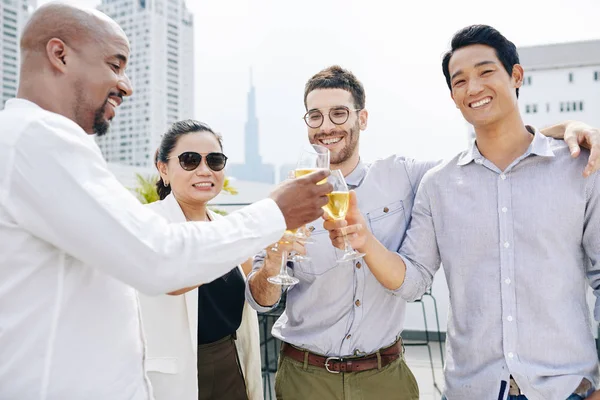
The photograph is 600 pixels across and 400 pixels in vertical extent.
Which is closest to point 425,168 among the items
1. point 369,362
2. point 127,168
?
point 369,362

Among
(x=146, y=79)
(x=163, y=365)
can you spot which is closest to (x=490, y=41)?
(x=163, y=365)

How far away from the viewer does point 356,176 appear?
238 centimetres

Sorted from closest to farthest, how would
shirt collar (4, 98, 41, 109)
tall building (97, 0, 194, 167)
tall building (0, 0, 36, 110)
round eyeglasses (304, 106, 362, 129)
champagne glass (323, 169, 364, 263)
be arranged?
shirt collar (4, 98, 41, 109)
champagne glass (323, 169, 364, 263)
round eyeglasses (304, 106, 362, 129)
tall building (0, 0, 36, 110)
tall building (97, 0, 194, 167)

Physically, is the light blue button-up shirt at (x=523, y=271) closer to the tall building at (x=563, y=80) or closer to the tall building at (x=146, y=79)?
the tall building at (x=563, y=80)

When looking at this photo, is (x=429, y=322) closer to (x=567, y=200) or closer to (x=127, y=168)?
(x=567, y=200)

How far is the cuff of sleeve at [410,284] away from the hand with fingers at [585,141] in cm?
73

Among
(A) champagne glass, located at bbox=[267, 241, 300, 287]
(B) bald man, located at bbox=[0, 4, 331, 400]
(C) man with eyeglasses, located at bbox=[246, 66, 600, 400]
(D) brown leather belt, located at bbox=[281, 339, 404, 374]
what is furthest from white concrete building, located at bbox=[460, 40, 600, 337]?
(B) bald man, located at bbox=[0, 4, 331, 400]

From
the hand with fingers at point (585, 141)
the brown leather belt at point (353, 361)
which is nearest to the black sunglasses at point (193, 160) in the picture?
the brown leather belt at point (353, 361)

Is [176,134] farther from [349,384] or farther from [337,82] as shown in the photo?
[349,384]

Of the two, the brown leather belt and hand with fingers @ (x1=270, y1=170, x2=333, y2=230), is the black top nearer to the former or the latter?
the brown leather belt

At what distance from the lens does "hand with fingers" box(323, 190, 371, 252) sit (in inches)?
69.4

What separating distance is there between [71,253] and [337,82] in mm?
1588

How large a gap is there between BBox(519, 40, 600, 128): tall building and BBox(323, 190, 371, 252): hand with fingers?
5405cm

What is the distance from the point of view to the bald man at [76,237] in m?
1.10
